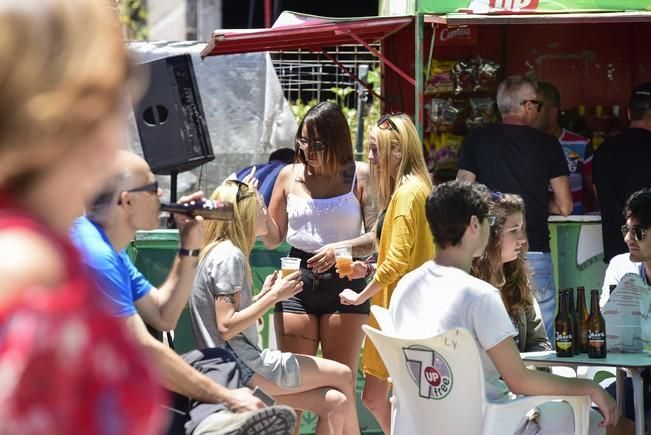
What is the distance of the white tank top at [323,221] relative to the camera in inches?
219

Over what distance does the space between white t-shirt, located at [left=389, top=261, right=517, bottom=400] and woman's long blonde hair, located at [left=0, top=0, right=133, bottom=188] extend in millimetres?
2795

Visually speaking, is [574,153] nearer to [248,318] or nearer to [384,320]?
[384,320]

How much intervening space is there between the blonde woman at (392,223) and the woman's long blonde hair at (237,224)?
711 millimetres

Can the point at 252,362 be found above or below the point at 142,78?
below

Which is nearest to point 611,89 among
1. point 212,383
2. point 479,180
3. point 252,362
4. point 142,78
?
point 479,180

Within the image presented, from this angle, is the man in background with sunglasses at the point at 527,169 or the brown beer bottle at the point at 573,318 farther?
the man in background with sunglasses at the point at 527,169

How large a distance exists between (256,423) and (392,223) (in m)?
2.05

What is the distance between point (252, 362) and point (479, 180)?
8.54 feet

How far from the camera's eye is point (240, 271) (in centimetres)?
443

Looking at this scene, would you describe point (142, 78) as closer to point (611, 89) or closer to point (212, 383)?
point (212, 383)

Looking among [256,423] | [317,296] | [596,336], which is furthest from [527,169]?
[256,423]

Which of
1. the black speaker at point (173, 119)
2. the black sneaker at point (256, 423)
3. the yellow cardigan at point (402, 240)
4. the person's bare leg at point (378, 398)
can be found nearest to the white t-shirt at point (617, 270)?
the yellow cardigan at point (402, 240)

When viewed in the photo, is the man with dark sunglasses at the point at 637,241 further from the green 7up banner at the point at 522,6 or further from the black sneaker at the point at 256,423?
the black sneaker at the point at 256,423

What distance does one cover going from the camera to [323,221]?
5570 mm
